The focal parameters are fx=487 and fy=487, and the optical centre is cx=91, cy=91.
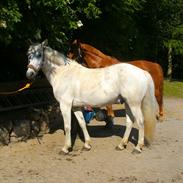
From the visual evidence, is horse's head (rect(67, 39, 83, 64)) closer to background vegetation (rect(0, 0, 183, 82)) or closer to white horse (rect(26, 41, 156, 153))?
background vegetation (rect(0, 0, 183, 82))

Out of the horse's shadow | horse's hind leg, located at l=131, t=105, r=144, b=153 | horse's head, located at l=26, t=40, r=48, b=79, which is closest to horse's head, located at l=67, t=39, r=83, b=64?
the horse's shadow

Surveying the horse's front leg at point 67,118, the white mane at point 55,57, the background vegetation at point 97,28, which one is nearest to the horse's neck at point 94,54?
the background vegetation at point 97,28

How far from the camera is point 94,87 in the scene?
27.9ft

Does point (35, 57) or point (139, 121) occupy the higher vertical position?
point (35, 57)

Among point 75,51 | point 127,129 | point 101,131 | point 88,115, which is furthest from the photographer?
point 88,115

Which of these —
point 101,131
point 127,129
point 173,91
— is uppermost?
point 127,129

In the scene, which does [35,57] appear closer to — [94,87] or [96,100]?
[94,87]

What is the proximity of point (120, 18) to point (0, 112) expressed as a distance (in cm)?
538

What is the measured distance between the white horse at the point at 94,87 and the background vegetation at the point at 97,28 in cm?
66

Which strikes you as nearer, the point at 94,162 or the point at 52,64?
the point at 94,162

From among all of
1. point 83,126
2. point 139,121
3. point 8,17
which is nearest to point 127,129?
point 139,121

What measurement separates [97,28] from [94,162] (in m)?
6.76

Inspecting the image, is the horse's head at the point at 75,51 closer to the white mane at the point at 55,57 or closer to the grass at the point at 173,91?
the white mane at the point at 55,57

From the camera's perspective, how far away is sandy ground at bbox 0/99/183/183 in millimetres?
7047
